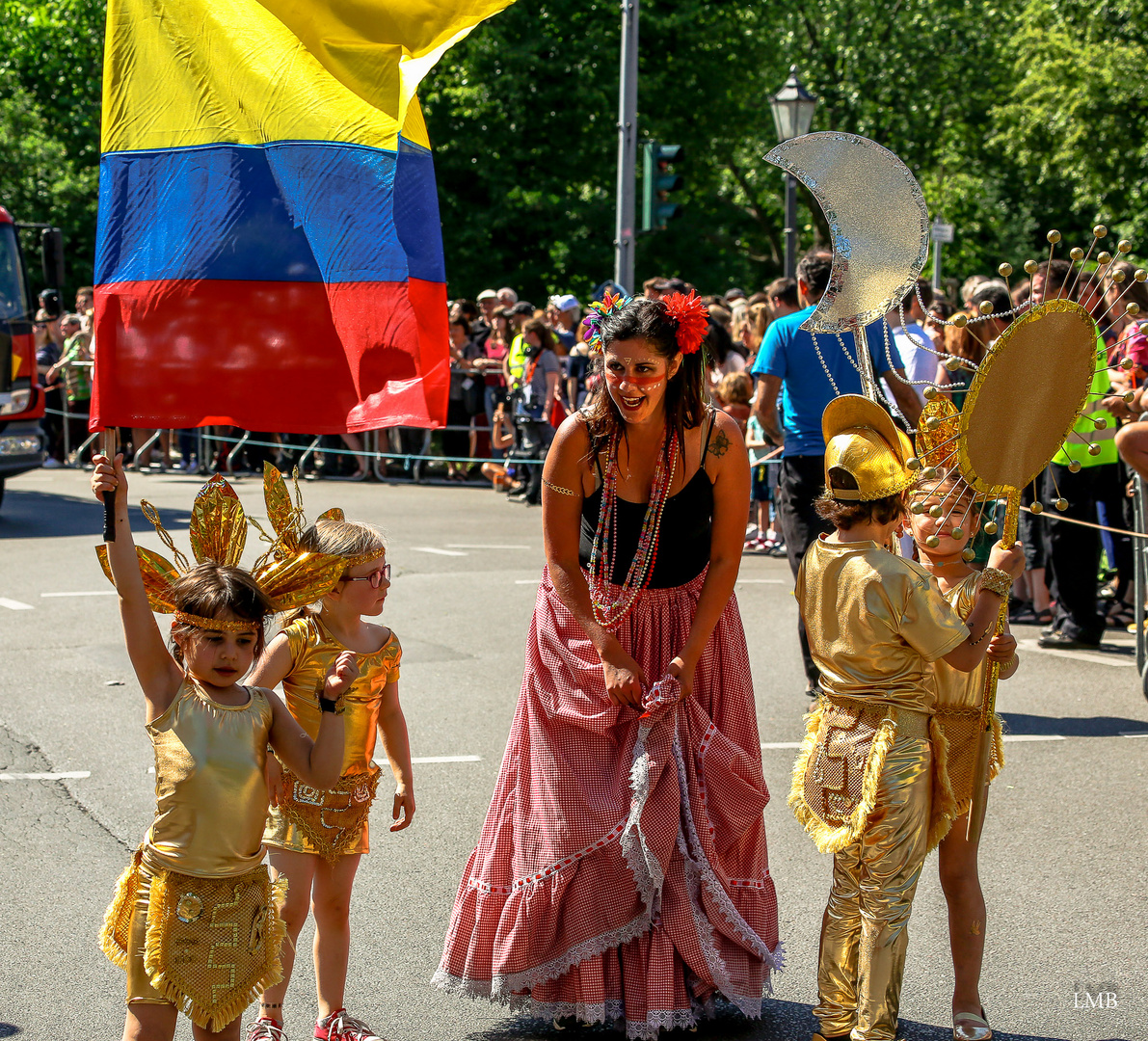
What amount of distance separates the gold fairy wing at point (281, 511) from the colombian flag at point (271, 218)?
15 centimetres

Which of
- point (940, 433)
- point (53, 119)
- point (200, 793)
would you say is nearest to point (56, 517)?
point (200, 793)

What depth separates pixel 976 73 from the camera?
39.9 metres

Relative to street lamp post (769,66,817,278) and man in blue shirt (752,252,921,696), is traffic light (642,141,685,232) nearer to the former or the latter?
street lamp post (769,66,817,278)

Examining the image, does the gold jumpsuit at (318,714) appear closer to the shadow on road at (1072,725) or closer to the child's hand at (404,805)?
the child's hand at (404,805)

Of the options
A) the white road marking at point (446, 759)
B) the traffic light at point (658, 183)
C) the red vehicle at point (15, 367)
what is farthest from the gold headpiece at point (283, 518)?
the traffic light at point (658, 183)

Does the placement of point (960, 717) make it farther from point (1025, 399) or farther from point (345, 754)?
point (345, 754)

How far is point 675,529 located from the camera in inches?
148

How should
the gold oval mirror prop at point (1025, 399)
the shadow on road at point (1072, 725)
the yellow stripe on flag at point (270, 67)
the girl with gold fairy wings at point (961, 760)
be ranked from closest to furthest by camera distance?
the yellow stripe on flag at point (270, 67), the gold oval mirror prop at point (1025, 399), the girl with gold fairy wings at point (961, 760), the shadow on road at point (1072, 725)

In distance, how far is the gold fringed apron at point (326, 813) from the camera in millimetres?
3490

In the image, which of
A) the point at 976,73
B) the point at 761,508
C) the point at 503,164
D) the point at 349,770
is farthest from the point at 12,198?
the point at 349,770

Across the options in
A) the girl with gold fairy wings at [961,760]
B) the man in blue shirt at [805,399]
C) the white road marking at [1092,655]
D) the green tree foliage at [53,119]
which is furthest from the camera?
the green tree foliage at [53,119]

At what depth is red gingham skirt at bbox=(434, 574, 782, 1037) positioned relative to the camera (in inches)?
142

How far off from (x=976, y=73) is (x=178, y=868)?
41.0 metres

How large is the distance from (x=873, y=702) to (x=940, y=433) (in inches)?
26.7
